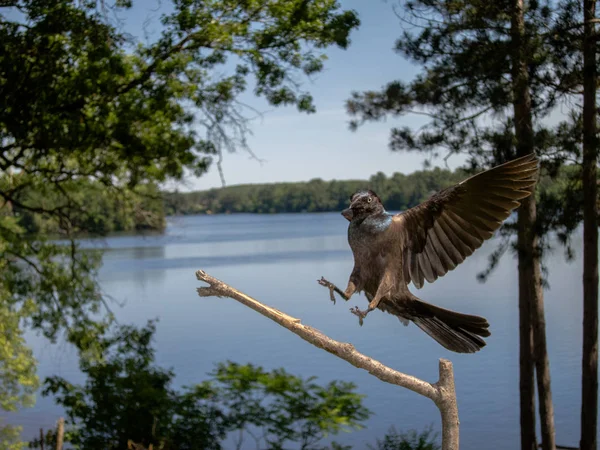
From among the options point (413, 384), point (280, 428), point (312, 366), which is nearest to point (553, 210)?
point (280, 428)

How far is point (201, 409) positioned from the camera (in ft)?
25.1

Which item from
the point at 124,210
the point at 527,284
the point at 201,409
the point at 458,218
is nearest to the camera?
the point at 458,218

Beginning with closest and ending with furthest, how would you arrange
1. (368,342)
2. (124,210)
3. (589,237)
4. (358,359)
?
1. (358,359)
2. (589,237)
3. (124,210)
4. (368,342)

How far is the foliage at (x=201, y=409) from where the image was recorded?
7383 mm

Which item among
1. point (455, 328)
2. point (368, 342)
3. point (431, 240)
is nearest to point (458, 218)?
point (431, 240)

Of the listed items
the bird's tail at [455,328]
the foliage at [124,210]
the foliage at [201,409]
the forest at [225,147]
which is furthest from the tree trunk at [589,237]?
the foliage at [124,210]

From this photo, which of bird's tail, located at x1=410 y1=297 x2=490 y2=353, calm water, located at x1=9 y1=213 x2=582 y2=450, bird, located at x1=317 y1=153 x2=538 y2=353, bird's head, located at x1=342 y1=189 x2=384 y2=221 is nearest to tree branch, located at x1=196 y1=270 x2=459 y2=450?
bird, located at x1=317 y1=153 x2=538 y2=353

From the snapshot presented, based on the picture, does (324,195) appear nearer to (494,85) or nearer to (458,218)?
(494,85)

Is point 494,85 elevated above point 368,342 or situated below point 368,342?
above

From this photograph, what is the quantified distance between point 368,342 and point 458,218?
10.1 metres

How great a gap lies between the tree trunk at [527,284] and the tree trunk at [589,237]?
415 millimetres

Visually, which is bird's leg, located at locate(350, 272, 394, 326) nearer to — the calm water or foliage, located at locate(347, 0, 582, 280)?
foliage, located at locate(347, 0, 582, 280)

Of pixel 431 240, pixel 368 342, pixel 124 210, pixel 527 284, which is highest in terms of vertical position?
pixel 124 210

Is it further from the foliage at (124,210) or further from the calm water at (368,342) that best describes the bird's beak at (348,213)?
the calm water at (368,342)
